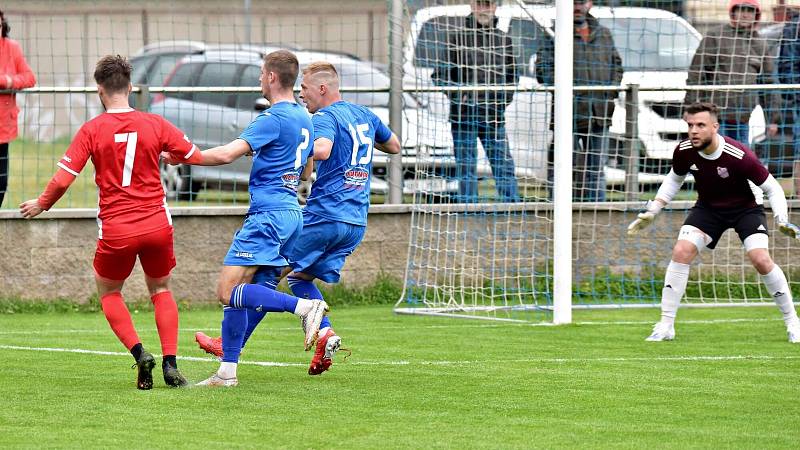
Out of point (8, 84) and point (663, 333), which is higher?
point (8, 84)

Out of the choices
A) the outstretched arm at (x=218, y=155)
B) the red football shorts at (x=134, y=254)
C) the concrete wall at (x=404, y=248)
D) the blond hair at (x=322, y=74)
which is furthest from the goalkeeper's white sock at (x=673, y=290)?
the red football shorts at (x=134, y=254)

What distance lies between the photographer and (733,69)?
13078 millimetres

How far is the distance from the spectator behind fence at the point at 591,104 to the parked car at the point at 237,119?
51.2 inches

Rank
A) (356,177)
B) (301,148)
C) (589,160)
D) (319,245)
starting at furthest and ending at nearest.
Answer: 1. (589,160)
2. (356,177)
3. (319,245)
4. (301,148)

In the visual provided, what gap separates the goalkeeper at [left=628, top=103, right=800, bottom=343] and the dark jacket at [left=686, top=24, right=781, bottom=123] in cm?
314

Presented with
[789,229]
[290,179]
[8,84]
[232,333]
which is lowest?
[232,333]

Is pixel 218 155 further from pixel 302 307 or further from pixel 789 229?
pixel 789 229

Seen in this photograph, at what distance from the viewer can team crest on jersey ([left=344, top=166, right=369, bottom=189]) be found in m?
8.48

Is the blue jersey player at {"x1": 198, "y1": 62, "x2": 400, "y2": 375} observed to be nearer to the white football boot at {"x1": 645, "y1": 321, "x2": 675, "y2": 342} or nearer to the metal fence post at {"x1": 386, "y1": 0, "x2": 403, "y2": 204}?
the white football boot at {"x1": 645, "y1": 321, "x2": 675, "y2": 342}

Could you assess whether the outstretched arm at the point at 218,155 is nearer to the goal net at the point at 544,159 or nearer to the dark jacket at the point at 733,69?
the goal net at the point at 544,159

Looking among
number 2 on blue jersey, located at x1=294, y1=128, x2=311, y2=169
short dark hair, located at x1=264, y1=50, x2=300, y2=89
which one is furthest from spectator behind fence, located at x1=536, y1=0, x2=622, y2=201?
short dark hair, located at x1=264, y1=50, x2=300, y2=89

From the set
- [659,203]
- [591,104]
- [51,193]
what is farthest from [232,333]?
[591,104]

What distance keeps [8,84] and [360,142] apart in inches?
175

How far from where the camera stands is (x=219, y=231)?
12047 mm
